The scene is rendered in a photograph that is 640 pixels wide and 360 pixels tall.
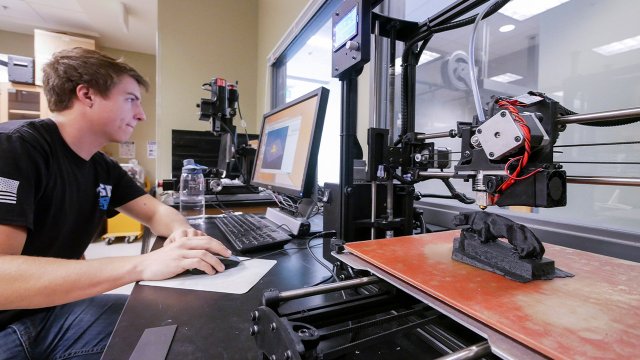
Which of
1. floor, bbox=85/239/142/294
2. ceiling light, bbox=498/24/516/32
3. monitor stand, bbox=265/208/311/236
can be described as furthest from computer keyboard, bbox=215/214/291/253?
floor, bbox=85/239/142/294

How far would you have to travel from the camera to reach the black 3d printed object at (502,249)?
0.43 meters

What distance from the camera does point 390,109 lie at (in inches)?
35.1

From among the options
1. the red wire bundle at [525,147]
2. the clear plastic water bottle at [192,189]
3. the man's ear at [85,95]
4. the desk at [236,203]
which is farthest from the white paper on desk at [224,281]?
the clear plastic water bottle at [192,189]

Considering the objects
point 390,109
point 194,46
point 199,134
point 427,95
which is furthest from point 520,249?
point 194,46

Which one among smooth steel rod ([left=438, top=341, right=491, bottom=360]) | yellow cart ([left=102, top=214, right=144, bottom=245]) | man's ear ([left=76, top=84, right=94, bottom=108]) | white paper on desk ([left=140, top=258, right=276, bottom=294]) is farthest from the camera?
yellow cart ([left=102, top=214, right=144, bottom=245])

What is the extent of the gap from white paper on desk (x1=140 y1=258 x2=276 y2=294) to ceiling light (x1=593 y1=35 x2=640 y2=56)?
1.01 meters

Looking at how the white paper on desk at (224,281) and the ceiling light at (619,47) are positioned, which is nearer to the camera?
the white paper on desk at (224,281)

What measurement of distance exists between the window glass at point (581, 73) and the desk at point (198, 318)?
2.09 feet

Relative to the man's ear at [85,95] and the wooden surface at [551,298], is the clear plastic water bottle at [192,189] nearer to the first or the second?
the man's ear at [85,95]

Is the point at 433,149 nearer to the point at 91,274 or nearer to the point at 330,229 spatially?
the point at 330,229

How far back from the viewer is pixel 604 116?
0.41m

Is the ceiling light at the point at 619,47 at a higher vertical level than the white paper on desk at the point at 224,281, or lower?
higher

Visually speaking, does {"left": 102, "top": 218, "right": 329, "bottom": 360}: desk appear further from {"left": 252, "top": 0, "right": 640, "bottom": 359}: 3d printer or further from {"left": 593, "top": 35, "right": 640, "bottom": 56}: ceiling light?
{"left": 593, "top": 35, "right": 640, "bottom": 56}: ceiling light

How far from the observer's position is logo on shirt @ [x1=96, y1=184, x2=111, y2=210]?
1.06 metres
